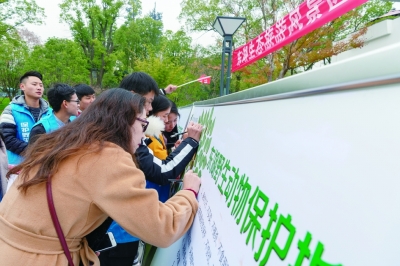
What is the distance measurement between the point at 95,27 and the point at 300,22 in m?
24.9

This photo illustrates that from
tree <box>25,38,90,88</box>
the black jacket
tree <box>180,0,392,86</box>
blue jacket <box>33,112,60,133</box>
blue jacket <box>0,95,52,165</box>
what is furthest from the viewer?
tree <box>25,38,90,88</box>

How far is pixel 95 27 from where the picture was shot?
1034 inches

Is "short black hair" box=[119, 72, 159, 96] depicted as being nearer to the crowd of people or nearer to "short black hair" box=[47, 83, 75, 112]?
the crowd of people

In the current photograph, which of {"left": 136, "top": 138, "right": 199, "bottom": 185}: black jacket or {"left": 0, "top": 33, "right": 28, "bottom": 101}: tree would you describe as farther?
{"left": 0, "top": 33, "right": 28, "bottom": 101}: tree

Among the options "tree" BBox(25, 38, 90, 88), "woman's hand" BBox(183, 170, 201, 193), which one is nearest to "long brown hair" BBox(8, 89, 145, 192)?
"woman's hand" BBox(183, 170, 201, 193)

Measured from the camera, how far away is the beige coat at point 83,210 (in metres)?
1.02

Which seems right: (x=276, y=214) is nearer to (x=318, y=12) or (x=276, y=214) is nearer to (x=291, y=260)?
(x=291, y=260)

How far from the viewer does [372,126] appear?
0.48 m

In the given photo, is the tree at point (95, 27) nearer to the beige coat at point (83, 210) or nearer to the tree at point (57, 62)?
the tree at point (57, 62)

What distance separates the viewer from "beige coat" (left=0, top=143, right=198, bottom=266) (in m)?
1.02

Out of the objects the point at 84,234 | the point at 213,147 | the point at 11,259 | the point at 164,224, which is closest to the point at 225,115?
the point at 213,147

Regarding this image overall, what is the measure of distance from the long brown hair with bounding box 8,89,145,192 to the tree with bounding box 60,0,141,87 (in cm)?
2514

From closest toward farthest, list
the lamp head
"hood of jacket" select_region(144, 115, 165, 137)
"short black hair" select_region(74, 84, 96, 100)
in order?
"hood of jacket" select_region(144, 115, 165, 137) → "short black hair" select_region(74, 84, 96, 100) → the lamp head

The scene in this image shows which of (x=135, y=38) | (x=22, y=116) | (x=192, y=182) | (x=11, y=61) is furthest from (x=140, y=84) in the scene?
(x=135, y=38)
